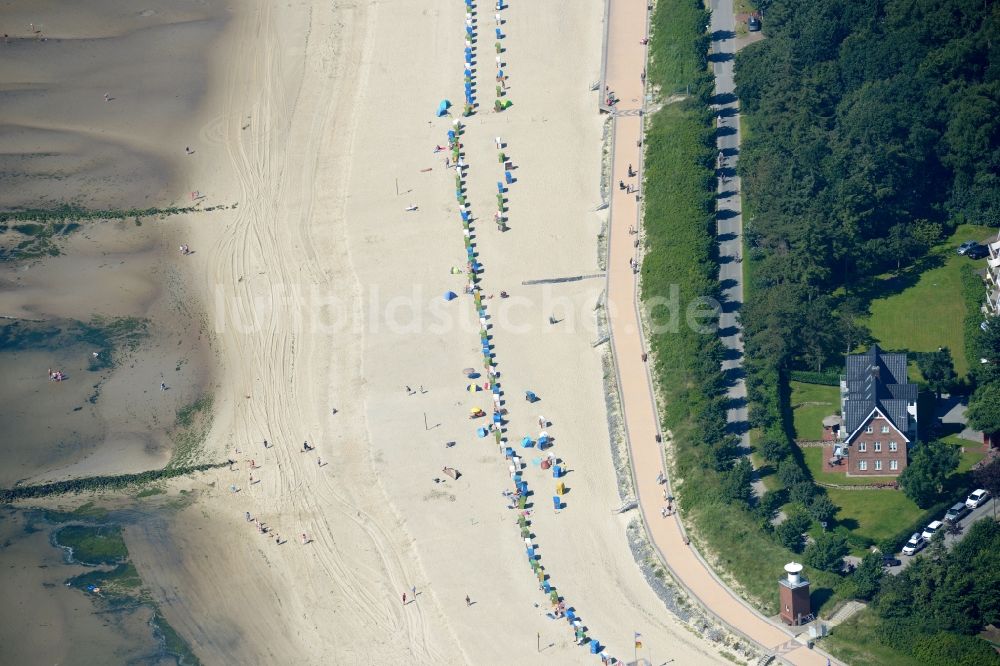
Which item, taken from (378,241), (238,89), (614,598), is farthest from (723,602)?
(238,89)

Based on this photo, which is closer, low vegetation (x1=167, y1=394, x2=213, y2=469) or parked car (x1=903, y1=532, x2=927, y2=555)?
parked car (x1=903, y1=532, x2=927, y2=555)

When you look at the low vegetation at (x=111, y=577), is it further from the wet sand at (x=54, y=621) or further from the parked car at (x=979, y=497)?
the parked car at (x=979, y=497)

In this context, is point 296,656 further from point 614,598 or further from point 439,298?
point 439,298

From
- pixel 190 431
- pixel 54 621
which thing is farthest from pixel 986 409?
pixel 54 621

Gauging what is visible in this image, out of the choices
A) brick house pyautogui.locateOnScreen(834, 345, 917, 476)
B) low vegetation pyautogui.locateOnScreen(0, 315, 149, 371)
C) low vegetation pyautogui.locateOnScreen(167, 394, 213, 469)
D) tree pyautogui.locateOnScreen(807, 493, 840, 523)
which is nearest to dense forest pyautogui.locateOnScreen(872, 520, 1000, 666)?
tree pyautogui.locateOnScreen(807, 493, 840, 523)

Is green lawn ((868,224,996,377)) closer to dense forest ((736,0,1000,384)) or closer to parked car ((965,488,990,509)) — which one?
dense forest ((736,0,1000,384))

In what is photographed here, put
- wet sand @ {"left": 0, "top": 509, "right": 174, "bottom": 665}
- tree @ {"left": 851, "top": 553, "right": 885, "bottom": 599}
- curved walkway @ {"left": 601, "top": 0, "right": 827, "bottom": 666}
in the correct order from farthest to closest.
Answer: wet sand @ {"left": 0, "top": 509, "right": 174, "bottom": 665}, curved walkway @ {"left": 601, "top": 0, "right": 827, "bottom": 666}, tree @ {"left": 851, "top": 553, "right": 885, "bottom": 599}
